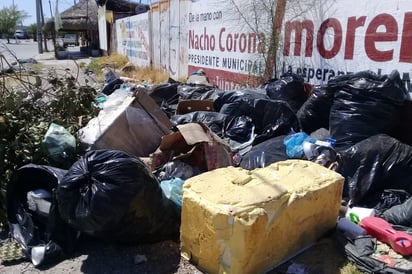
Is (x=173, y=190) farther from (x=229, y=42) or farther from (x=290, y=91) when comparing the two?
(x=229, y=42)

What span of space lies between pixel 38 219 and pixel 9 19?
75.9m

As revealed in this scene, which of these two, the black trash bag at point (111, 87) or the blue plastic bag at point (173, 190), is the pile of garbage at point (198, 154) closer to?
the blue plastic bag at point (173, 190)

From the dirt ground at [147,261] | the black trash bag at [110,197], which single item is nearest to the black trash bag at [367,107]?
the dirt ground at [147,261]

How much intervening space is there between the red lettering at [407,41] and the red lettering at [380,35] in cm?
10

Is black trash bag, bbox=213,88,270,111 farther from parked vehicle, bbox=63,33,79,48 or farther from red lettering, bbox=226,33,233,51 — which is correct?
parked vehicle, bbox=63,33,79,48

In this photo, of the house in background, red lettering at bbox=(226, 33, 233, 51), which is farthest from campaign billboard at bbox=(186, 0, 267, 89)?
the house in background

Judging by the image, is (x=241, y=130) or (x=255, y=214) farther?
(x=241, y=130)

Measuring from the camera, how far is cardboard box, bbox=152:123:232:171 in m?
3.51

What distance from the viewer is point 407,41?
3.64 metres

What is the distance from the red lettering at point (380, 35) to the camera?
3.79 m

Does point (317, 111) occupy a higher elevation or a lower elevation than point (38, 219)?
higher

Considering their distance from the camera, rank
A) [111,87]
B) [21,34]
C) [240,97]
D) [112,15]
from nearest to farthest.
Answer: [240,97] → [111,87] → [112,15] → [21,34]

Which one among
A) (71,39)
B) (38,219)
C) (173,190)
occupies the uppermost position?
(71,39)

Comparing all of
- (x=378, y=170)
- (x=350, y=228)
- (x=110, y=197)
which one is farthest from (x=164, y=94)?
(x=350, y=228)
